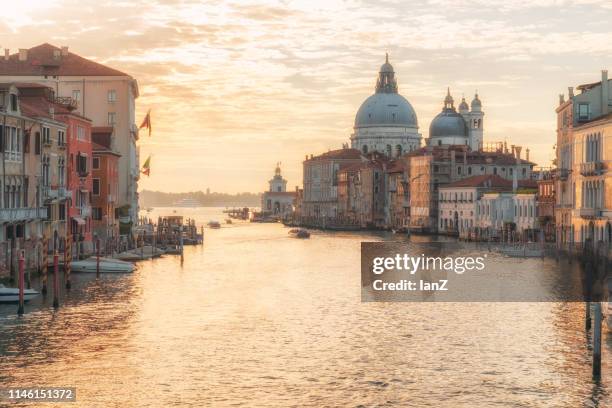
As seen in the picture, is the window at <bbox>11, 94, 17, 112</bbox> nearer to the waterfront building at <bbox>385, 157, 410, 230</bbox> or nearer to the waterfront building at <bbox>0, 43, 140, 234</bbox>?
the waterfront building at <bbox>0, 43, 140, 234</bbox>

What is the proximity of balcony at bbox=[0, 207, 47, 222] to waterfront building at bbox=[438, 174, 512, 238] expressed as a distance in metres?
52.8

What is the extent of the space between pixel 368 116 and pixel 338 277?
437 feet

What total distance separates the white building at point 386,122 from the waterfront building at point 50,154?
128 meters

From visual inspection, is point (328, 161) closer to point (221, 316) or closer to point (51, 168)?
point (51, 168)

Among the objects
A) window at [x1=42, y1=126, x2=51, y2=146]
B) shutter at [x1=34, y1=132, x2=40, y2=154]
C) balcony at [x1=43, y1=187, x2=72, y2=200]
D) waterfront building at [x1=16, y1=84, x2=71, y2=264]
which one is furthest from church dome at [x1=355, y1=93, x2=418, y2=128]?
shutter at [x1=34, y1=132, x2=40, y2=154]

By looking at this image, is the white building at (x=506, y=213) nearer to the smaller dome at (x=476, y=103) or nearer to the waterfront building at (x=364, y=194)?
the waterfront building at (x=364, y=194)

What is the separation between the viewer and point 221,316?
34.0m

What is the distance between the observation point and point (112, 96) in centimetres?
7500

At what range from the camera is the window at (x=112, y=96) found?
74938mm

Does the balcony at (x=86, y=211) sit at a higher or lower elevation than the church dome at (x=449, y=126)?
lower

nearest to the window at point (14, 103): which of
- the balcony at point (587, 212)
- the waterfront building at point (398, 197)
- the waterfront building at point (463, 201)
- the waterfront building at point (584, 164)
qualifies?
the waterfront building at point (584, 164)

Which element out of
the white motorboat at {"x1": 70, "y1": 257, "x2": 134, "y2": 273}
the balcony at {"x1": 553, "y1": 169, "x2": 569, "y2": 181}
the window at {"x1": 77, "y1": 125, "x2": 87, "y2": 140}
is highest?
the window at {"x1": 77, "y1": 125, "x2": 87, "y2": 140}

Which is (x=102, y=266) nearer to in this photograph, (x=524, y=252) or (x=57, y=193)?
(x=57, y=193)

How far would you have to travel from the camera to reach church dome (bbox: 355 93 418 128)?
179750mm
